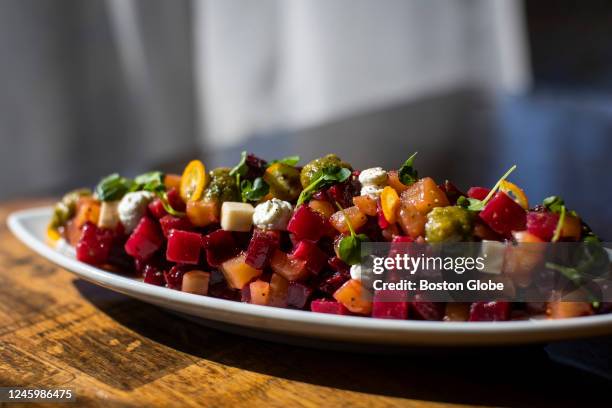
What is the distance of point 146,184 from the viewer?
190cm

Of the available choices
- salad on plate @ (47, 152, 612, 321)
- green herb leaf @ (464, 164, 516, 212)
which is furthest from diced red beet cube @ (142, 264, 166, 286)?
green herb leaf @ (464, 164, 516, 212)

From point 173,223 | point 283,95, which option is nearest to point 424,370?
point 173,223

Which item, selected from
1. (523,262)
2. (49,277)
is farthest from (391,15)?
(523,262)

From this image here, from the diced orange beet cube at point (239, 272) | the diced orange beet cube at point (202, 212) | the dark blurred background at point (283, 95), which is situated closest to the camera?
the diced orange beet cube at point (239, 272)

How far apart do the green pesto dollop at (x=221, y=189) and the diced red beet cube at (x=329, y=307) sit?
0.35 m

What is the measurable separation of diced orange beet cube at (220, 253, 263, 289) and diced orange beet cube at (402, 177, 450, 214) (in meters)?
0.35

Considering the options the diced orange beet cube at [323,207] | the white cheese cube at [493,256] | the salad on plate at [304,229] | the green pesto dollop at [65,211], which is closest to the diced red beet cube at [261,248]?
the salad on plate at [304,229]

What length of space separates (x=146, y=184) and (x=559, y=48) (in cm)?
901

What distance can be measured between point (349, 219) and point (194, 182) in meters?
0.44

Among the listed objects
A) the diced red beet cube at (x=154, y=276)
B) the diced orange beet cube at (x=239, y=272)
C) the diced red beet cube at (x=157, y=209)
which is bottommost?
the diced red beet cube at (x=154, y=276)

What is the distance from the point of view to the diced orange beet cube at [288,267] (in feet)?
5.14

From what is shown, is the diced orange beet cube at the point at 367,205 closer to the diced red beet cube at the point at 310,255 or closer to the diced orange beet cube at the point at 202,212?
the diced red beet cube at the point at 310,255

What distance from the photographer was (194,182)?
A: 1801 mm

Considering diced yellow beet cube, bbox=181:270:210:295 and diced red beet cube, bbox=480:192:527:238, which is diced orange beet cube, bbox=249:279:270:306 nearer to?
diced yellow beet cube, bbox=181:270:210:295
